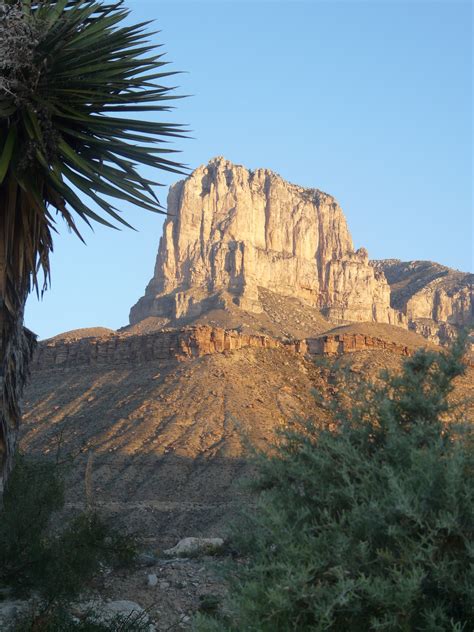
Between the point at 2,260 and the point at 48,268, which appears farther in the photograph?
the point at 48,268

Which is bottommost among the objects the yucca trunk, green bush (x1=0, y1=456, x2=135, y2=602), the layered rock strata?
green bush (x1=0, y1=456, x2=135, y2=602)

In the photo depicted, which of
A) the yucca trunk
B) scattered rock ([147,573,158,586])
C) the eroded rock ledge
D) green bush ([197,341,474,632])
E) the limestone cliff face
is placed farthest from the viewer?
the limestone cliff face

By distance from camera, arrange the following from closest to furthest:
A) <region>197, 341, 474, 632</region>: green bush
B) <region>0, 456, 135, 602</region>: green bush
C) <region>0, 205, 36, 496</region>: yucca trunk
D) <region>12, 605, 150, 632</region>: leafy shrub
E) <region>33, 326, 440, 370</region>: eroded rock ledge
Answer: <region>197, 341, 474, 632</region>: green bush → <region>0, 205, 36, 496</region>: yucca trunk → <region>12, 605, 150, 632</region>: leafy shrub → <region>0, 456, 135, 602</region>: green bush → <region>33, 326, 440, 370</region>: eroded rock ledge

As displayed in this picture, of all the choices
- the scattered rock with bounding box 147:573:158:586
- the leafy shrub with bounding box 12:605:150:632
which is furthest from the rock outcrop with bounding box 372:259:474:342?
the leafy shrub with bounding box 12:605:150:632

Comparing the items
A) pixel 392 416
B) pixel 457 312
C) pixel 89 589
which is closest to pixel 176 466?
pixel 89 589

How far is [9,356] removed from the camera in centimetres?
1040

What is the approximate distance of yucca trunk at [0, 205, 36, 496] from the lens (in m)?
9.98

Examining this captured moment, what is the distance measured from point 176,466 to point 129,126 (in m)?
37.1

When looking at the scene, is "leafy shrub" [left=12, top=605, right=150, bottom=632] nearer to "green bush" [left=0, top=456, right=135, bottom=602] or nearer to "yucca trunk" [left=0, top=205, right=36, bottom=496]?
"green bush" [left=0, top=456, right=135, bottom=602]

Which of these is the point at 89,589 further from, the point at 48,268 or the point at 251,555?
the point at 251,555

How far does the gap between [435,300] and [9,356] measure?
135m

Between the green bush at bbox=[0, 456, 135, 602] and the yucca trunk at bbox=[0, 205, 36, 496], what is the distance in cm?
299

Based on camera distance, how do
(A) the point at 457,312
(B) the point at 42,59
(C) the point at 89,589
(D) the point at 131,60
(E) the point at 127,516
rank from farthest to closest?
(A) the point at 457,312 < (E) the point at 127,516 < (C) the point at 89,589 < (D) the point at 131,60 < (B) the point at 42,59

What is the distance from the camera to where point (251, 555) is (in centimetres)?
852
